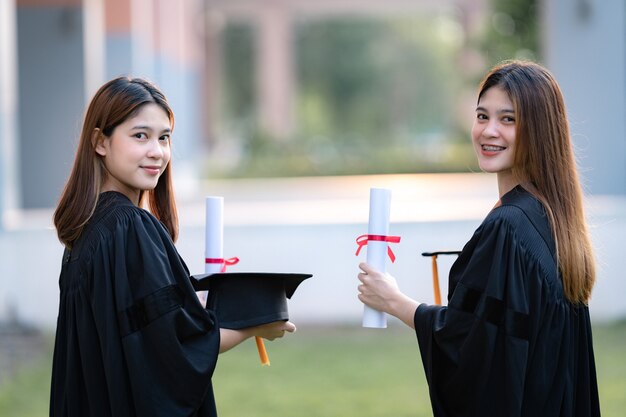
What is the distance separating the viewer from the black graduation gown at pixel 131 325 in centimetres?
339

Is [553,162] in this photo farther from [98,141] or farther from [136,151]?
[98,141]

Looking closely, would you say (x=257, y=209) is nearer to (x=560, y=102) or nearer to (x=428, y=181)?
(x=560, y=102)

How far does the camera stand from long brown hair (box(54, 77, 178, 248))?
355 centimetres

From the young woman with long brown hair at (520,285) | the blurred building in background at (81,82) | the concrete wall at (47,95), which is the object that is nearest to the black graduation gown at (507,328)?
the young woman with long brown hair at (520,285)

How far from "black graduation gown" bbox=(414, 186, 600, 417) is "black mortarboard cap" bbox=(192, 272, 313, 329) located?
56 centimetres

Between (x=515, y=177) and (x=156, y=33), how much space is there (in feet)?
60.8

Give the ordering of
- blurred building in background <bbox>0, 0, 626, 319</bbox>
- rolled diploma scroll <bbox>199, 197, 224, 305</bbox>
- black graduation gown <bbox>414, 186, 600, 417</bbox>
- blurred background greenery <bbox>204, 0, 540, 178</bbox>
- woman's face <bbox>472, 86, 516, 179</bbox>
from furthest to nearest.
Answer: blurred background greenery <bbox>204, 0, 540, 178</bbox>, blurred building in background <bbox>0, 0, 626, 319</bbox>, rolled diploma scroll <bbox>199, 197, 224, 305</bbox>, woman's face <bbox>472, 86, 516, 179</bbox>, black graduation gown <bbox>414, 186, 600, 417</bbox>

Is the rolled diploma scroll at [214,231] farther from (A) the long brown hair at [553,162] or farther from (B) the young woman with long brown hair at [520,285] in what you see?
(A) the long brown hair at [553,162]

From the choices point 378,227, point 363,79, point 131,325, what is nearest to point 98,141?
point 131,325

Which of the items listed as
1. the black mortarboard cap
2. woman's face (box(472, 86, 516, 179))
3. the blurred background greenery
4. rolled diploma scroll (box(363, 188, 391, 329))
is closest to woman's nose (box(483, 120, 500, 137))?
woman's face (box(472, 86, 516, 179))

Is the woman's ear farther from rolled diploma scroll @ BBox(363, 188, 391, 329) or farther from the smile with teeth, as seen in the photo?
the smile with teeth

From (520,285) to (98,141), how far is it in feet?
5.05

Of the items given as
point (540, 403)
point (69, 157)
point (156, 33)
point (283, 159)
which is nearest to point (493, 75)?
point (540, 403)

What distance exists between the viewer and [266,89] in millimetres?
41156
